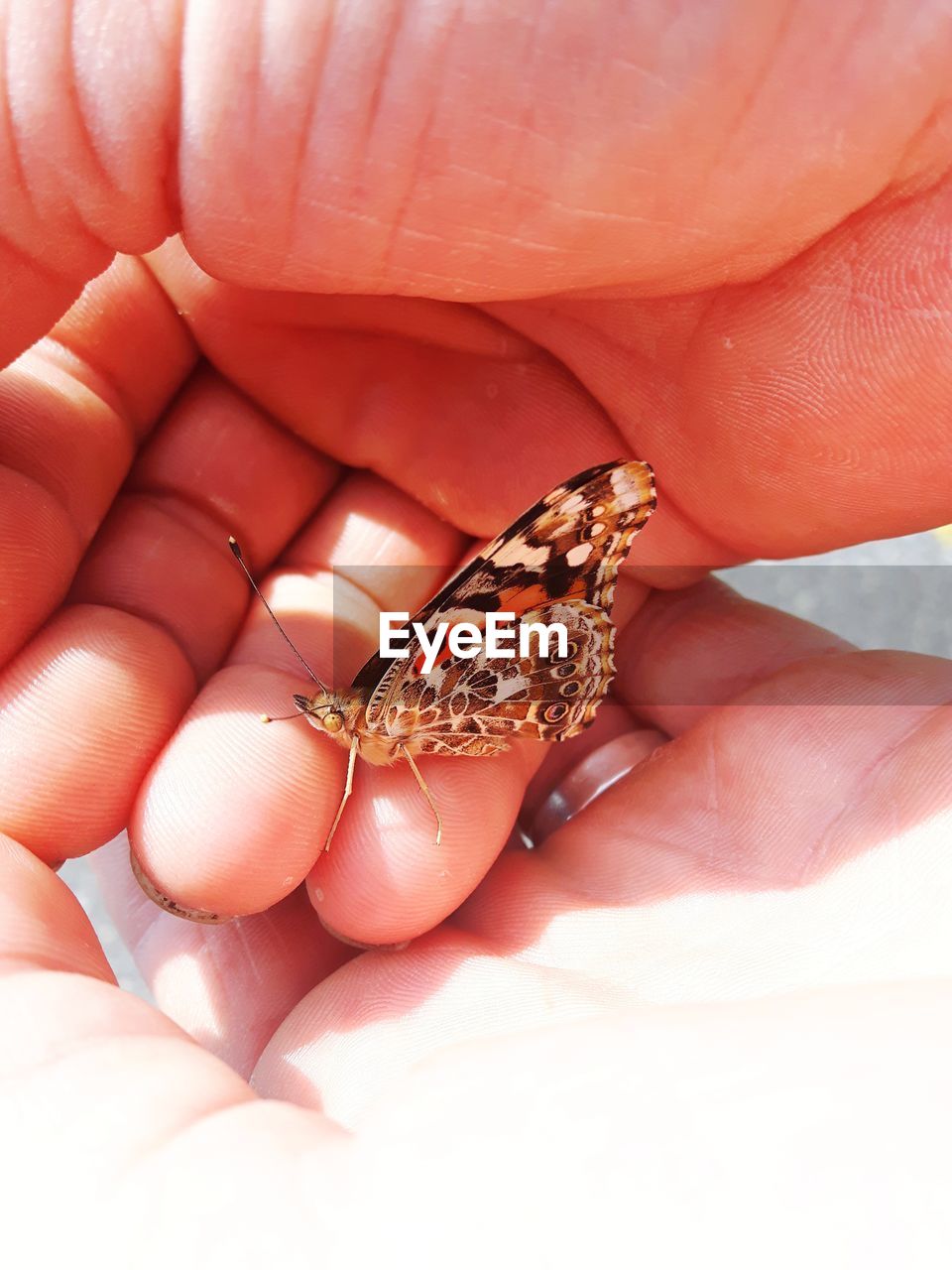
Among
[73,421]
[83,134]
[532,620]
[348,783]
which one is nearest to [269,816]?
[348,783]

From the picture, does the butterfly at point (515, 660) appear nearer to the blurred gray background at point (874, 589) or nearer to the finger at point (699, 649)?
the finger at point (699, 649)

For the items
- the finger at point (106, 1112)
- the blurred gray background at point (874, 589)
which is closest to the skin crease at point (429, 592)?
the finger at point (106, 1112)

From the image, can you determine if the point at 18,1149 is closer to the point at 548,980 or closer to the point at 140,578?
the point at 548,980

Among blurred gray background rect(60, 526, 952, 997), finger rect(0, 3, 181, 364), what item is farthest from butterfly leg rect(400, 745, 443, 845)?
blurred gray background rect(60, 526, 952, 997)

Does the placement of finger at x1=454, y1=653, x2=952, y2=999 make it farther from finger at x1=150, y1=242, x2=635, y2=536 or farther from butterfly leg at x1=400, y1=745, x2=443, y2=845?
finger at x1=150, y1=242, x2=635, y2=536

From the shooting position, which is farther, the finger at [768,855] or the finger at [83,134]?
the finger at [768,855]
